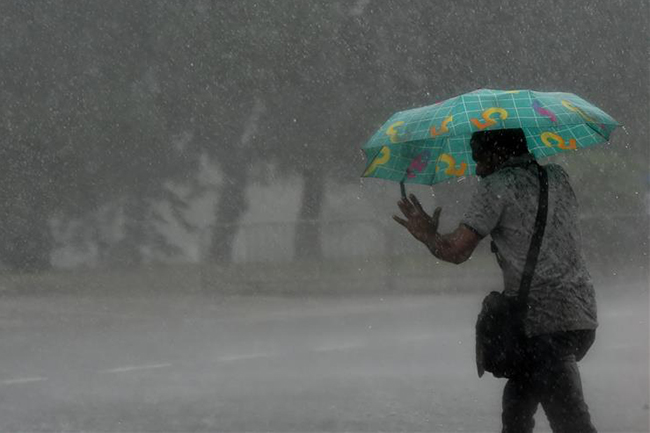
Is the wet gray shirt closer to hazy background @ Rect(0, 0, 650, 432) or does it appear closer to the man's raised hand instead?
the man's raised hand

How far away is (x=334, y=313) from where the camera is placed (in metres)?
15.2

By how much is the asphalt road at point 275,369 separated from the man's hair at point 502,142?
2.86m

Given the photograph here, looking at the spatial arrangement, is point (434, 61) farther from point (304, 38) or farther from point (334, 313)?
point (334, 313)

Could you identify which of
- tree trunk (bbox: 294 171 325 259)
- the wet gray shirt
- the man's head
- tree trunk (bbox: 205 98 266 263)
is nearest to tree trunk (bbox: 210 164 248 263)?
tree trunk (bbox: 205 98 266 263)

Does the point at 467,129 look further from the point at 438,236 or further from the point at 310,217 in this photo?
the point at 310,217

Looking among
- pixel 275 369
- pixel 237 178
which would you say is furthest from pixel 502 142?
pixel 237 178

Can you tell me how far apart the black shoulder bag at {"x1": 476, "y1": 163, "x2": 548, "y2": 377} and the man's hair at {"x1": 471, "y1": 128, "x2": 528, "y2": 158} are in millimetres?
160

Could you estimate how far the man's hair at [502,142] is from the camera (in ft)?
15.9

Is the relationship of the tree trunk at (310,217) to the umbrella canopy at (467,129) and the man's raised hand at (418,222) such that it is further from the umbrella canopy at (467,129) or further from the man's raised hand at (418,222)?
the man's raised hand at (418,222)

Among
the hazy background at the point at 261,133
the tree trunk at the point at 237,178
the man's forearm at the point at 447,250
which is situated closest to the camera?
the man's forearm at the point at 447,250

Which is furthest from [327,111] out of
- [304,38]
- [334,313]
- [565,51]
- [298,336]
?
[298,336]

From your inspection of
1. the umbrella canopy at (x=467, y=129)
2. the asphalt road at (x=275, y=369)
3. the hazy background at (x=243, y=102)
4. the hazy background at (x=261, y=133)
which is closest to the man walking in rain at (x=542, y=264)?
the umbrella canopy at (x=467, y=129)

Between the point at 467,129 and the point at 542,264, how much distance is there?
19.5 inches

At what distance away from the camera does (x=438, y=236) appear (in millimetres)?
4680
